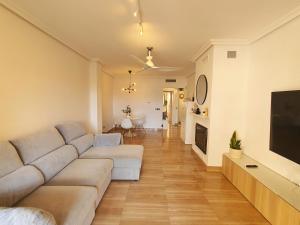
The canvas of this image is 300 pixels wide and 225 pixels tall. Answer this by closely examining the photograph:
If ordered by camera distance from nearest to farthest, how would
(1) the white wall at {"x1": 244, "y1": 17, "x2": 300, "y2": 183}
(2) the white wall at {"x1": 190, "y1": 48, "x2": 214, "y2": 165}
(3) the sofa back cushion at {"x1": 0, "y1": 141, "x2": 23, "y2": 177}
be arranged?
1. (3) the sofa back cushion at {"x1": 0, "y1": 141, "x2": 23, "y2": 177}
2. (1) the white wall at {"x1": 244, "y1": 17, "x2": 300, "y2": 183}
3. (2) the white wall at {"x1": 190, "y1": 48, "x2": 214, "y2": 165}

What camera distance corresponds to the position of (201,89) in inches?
177

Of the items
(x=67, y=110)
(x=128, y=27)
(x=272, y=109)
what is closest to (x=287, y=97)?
(x=272, y=109)

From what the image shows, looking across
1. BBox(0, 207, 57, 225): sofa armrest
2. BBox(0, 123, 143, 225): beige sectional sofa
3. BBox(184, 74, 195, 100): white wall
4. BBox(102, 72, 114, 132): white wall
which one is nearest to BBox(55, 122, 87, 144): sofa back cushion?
BBox(0, 123, 143, 225): beige sectional sofa

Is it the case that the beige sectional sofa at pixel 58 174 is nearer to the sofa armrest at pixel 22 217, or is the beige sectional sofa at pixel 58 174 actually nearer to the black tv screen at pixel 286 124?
the sofa armrest at pixel 22 217

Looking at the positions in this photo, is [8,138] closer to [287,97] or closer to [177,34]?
[177,34]

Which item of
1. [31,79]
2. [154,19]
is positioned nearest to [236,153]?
[154,19]

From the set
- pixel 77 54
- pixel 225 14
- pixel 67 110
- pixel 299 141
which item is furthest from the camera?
pixel 77 54

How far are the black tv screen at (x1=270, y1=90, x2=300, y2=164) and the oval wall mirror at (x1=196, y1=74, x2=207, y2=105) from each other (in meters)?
1.72

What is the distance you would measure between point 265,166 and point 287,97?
1.22 metres

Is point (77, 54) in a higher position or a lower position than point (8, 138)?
higher

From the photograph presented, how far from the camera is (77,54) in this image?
4586 mm

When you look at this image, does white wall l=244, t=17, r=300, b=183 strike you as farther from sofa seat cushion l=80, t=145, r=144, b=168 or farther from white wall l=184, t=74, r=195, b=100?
white wall l=184, t=74, r=195, b=100

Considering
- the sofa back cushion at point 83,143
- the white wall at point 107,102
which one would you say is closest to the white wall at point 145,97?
the white wall at point 107,102

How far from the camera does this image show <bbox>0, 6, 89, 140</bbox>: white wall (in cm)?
234
